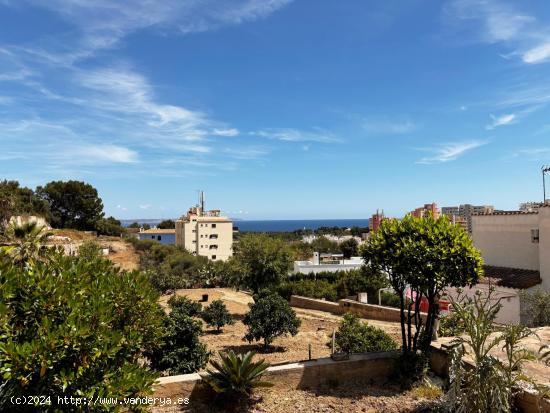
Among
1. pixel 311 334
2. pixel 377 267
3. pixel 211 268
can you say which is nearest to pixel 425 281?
pixel 377 267

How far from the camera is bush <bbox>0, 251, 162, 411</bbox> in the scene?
3791 mm

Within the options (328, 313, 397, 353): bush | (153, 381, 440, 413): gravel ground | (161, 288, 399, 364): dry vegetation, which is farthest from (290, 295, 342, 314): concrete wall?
(153, 381, 440, 413): gravel ground

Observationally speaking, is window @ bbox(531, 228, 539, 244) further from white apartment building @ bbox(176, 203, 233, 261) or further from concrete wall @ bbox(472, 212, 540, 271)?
white apartment building @ bbox(176, 203, 233, 261)

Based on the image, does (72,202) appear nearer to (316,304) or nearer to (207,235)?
(207,235)

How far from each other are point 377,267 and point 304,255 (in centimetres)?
5645

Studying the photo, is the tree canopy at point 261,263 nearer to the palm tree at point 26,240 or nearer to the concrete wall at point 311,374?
the palm tree at point 26,240

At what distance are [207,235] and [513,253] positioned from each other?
2194 inches

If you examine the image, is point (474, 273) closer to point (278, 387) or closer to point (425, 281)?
point (425, 281)

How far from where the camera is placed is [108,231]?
6762 centimetres

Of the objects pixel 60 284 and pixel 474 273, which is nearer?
pixel 60 284

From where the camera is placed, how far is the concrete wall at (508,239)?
18.8 metres

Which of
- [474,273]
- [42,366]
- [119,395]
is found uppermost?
[474,273]

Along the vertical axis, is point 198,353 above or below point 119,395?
below

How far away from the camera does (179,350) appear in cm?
770
